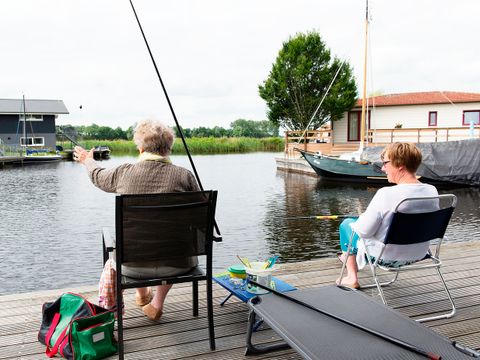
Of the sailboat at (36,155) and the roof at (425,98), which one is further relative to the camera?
the sailboat at (36,155)

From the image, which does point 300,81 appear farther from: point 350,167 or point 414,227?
point 414,227

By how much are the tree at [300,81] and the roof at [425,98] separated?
2.81m

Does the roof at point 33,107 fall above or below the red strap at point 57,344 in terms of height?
above

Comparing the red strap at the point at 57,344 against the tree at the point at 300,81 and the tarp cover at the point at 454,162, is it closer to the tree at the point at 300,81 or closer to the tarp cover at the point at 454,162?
the tarp cover at the point at 454,162

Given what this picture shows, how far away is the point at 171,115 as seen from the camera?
3.60 metres

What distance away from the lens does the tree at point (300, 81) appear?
3306cm

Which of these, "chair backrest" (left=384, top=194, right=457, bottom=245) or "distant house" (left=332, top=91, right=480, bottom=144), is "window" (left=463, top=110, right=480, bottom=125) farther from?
"chair backrest" (left=384, top=194, right=457, bottom=245)

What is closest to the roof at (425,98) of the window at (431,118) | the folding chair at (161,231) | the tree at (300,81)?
the window at (431,118)

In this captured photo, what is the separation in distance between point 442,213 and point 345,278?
1.06m

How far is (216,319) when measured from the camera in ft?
10.1

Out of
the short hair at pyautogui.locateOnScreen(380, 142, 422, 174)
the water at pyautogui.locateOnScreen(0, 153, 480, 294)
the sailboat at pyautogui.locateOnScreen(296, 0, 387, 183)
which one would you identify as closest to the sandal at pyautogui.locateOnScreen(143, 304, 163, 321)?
the short hair at pyautogui.locateOnScreen(380, 142, 422, 174)

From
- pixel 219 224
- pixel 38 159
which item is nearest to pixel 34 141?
pixel 38 159

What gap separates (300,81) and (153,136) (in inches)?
1239

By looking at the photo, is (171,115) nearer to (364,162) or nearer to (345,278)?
(345,278)
